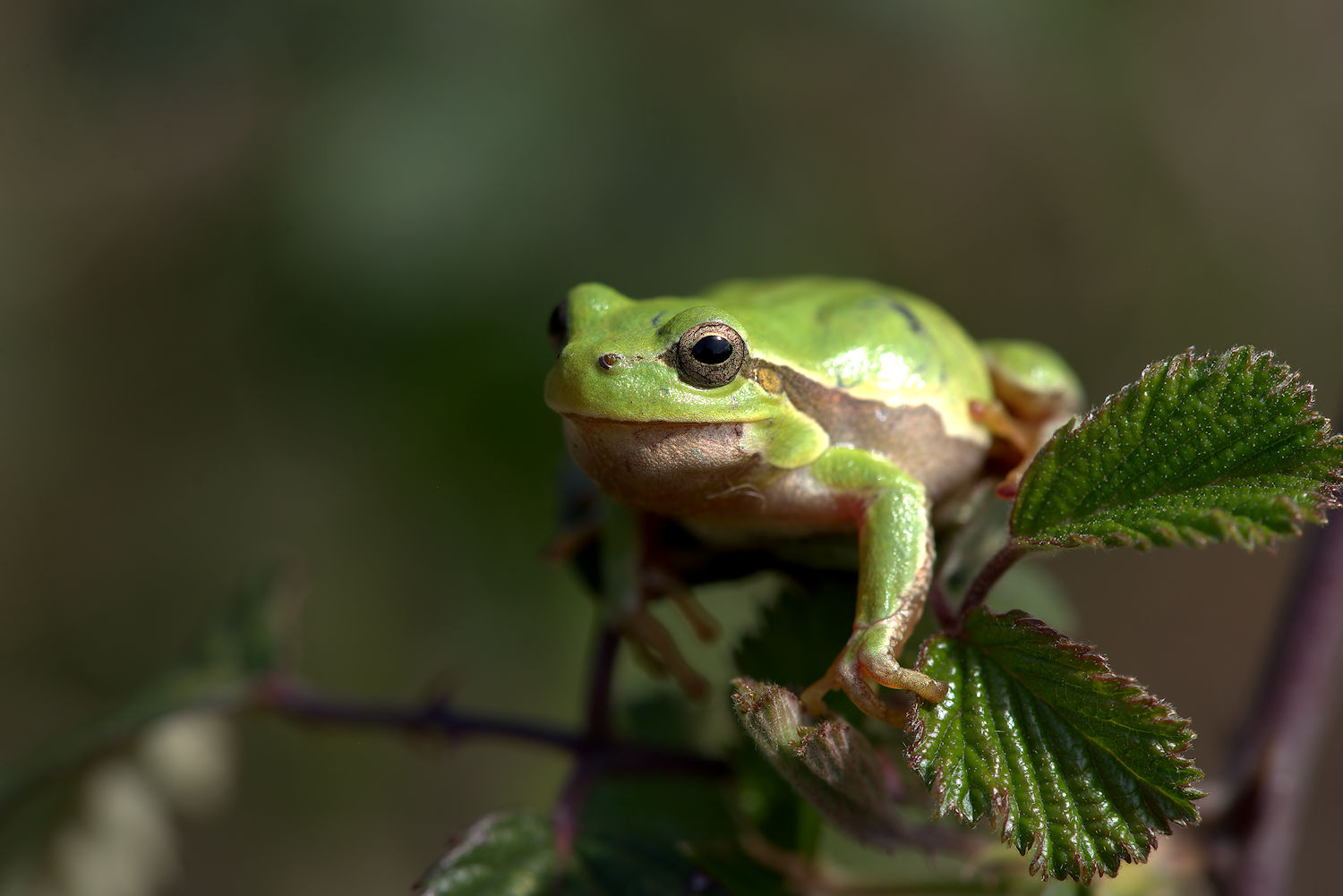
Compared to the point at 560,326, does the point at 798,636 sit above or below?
below

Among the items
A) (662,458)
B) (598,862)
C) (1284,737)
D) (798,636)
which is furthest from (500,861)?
(1284,737)

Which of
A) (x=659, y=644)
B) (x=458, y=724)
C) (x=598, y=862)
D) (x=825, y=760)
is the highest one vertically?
(x=659, y=644)

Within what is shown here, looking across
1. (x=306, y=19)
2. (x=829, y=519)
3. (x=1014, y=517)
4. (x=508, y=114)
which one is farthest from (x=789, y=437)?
(x=306, y=19)

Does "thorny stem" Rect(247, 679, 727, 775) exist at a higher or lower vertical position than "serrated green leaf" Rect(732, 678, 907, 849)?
lower

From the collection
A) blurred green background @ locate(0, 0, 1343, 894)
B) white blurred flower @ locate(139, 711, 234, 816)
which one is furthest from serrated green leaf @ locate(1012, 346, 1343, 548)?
blurred green background @ locate(0, 0, 1343, 894)

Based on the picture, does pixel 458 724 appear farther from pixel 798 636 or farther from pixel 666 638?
pixel 798 636

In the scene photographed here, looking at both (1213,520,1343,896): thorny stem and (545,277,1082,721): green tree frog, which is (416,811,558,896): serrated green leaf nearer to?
(545,277,1082,721): green tree frog

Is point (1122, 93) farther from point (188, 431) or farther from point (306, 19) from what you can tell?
point (188, 431)
